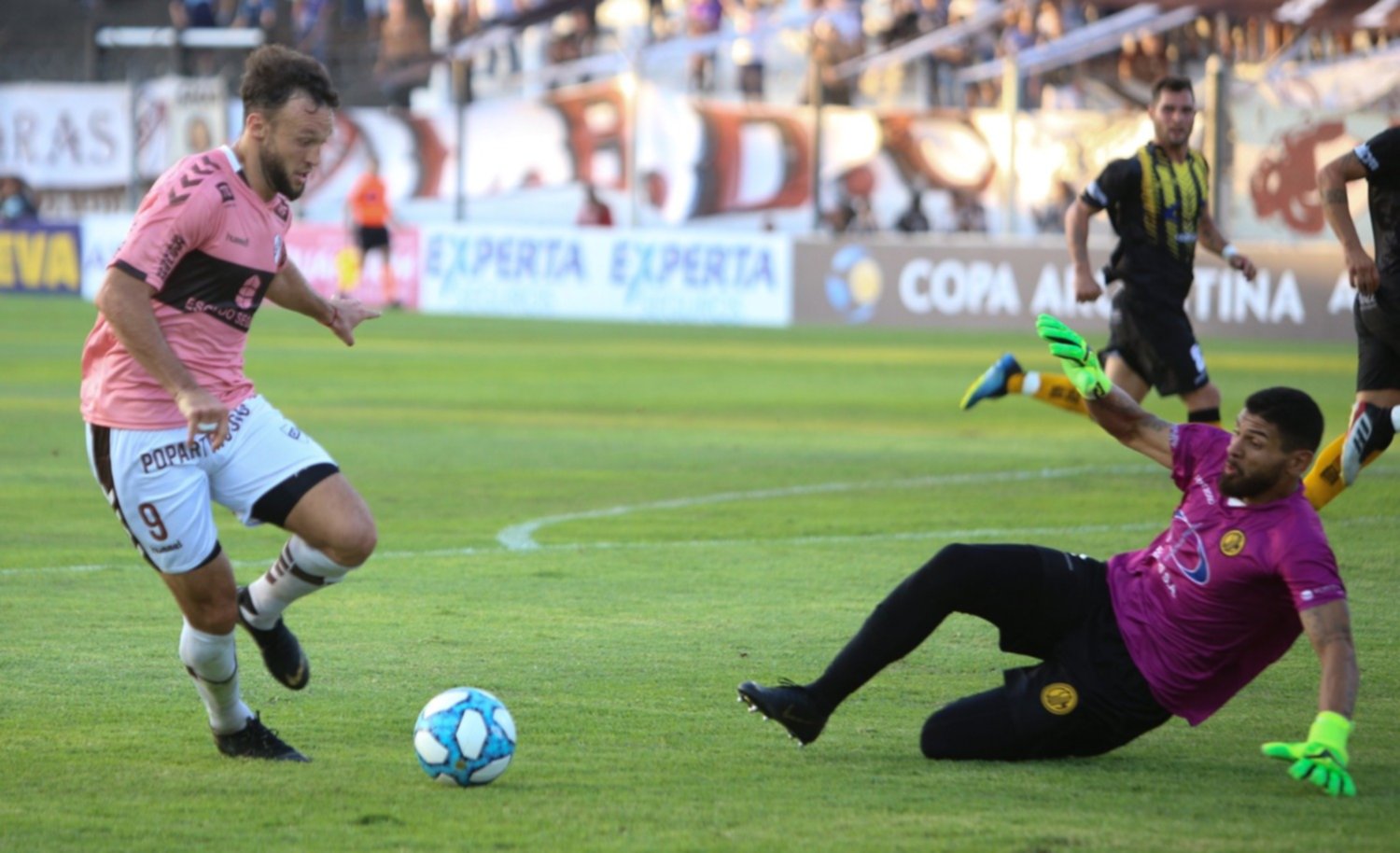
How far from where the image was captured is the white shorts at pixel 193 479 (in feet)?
17.0

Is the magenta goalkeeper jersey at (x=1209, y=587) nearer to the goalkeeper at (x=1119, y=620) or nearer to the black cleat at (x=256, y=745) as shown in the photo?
the goalkeeper at (x=1119, y=620)

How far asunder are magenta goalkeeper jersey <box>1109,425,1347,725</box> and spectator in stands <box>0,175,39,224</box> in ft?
95.5

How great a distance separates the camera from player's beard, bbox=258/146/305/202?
209 inches

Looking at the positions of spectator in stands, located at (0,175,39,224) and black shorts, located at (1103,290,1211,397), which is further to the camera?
spectator in stands, located at (0,175,39,224)

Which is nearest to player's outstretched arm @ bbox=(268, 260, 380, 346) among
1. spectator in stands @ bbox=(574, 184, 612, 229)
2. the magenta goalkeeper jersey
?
the magenta goalkeeper jersey

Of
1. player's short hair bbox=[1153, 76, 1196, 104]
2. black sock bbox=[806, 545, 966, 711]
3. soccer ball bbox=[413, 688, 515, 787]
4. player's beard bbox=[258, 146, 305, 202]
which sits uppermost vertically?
player's short hair bbox=[1153, 76, 1196, 104]

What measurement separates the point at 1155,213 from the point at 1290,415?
19.6 feet

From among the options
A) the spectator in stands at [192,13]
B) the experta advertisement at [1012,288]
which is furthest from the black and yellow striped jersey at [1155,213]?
the spectator in stands at [192,13]

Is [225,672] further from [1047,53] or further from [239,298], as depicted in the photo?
[1047,53]

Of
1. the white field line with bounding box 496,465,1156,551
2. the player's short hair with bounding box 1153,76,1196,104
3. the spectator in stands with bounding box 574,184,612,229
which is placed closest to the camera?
the white field line with bounding box 496,465,1156,551

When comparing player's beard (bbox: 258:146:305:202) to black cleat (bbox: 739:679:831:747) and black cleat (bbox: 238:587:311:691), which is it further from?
black cleat (bbox: 739:679:831:747)

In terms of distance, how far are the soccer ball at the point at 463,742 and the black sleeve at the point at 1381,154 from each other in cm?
442

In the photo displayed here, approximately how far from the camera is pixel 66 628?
718 cm

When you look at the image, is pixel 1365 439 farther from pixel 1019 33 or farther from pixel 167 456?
pixel 1019 33
